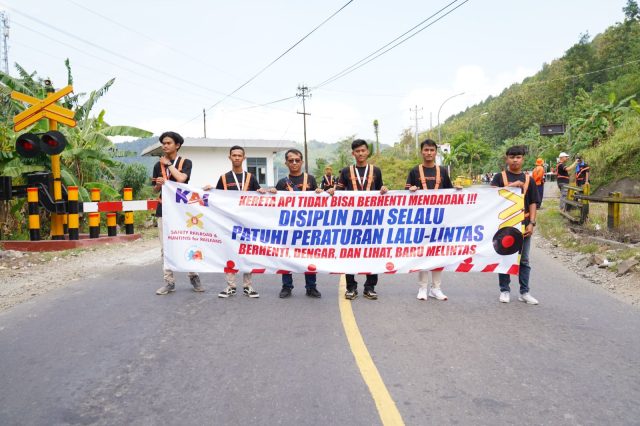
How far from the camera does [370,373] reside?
13.0 ft

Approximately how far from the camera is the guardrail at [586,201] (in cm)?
991

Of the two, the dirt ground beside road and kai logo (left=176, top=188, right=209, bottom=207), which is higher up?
kai logo (left=176, top=188, right=209, bottom=207)

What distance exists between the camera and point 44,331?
5.15m

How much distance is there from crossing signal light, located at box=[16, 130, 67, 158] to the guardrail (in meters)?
11.1

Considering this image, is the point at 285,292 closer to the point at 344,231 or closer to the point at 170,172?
the point at 344,231

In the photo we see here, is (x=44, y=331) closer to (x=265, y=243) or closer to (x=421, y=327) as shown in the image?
(x=265, y=243)

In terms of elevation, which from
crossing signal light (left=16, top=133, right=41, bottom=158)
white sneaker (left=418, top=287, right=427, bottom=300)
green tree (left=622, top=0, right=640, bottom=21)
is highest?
green tree (left=622, top=0, right=640, bottom=21)

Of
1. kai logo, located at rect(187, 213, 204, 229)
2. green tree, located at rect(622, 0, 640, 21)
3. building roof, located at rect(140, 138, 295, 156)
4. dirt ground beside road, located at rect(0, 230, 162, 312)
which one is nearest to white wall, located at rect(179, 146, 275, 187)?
building roof, located at rect(140, 138, 295, 156)

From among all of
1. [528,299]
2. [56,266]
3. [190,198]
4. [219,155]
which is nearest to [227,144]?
[219,155]

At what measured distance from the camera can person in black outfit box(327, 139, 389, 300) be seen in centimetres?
645

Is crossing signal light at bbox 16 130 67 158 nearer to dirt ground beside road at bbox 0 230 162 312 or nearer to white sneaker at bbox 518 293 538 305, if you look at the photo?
dirt ground beside road at bbox 0 230 162 312

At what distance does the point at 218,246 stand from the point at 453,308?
303cm

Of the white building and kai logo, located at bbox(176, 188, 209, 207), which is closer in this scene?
kai logo, located at bbox(176, 188, 209, 207)

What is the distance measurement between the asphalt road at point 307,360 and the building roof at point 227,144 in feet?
93.4
